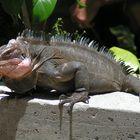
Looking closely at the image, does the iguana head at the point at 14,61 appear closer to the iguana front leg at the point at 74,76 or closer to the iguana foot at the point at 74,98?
the iguana front leg at the point at 74,76

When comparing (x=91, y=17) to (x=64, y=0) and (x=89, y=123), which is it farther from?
(x=89, y=123)

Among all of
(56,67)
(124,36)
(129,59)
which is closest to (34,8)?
(129,59)

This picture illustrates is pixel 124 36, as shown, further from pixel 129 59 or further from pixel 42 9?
pixel 42 9

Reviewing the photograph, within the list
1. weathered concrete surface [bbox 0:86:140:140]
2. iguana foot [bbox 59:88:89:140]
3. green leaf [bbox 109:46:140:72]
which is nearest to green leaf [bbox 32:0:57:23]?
green leaf [bbox 109:46:140:72]

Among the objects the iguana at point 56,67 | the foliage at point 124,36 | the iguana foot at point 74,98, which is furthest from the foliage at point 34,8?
the foliage at point 124,36

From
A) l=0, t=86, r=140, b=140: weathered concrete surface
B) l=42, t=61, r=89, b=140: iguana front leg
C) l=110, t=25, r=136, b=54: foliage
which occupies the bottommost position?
l=0, t=86, r=140, b=140: weathered concrete surface

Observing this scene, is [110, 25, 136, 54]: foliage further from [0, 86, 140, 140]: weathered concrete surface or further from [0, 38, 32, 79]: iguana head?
[0, 38, 32, 79]: iguana head
